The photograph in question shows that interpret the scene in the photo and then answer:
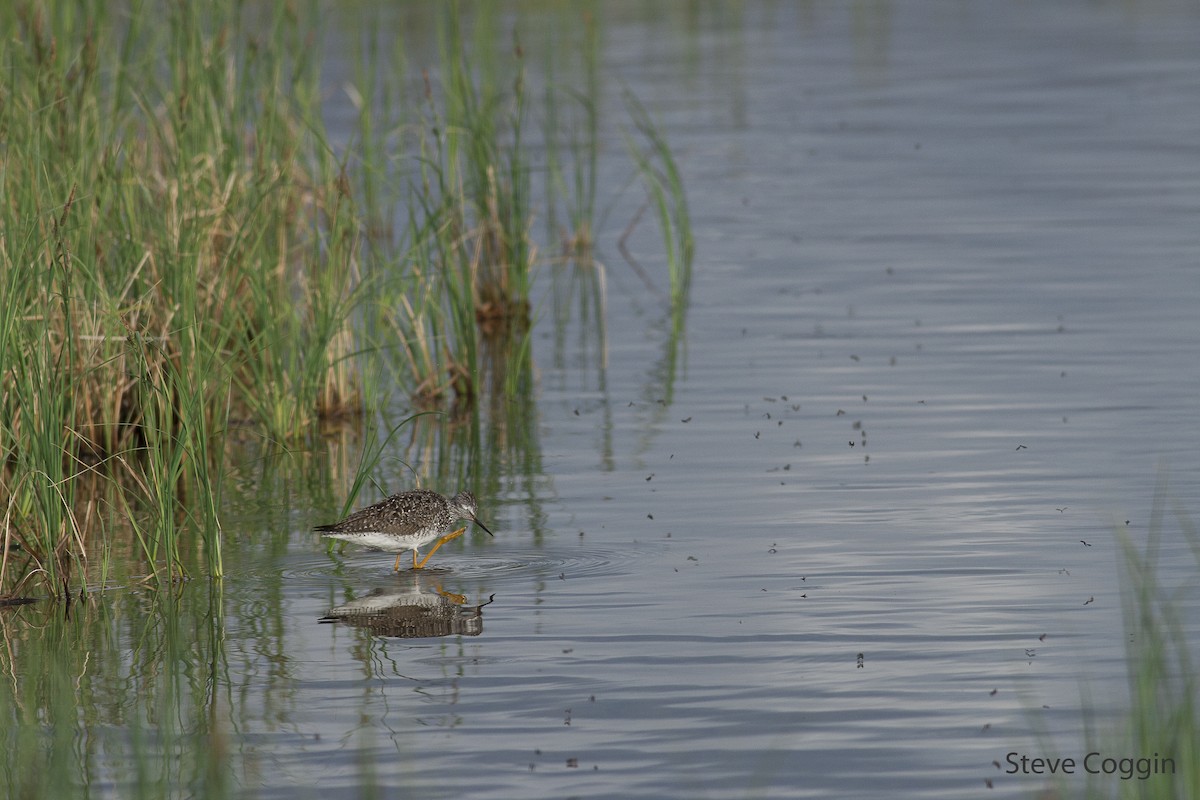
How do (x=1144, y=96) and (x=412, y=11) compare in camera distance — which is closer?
(x=1144, y=96)

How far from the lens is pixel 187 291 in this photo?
390 inches

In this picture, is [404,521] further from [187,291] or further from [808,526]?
[808,526]

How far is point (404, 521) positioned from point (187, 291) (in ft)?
5.81

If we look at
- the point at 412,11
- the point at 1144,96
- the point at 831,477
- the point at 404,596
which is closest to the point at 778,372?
the point at 831,477

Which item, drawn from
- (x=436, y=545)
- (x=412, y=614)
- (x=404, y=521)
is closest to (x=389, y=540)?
(x=404, y=521)

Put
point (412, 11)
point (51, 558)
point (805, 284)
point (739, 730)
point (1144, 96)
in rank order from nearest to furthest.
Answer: point (739, 730) < point (51, 558) < point (805, 284) < point (1144, 96) < point (412, 11)

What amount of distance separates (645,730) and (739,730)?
0.36 metres

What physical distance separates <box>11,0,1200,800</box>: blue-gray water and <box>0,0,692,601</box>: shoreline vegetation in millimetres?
713

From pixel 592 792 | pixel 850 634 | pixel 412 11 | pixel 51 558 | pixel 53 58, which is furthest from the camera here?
pixel 412 11

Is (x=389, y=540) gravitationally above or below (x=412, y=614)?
above

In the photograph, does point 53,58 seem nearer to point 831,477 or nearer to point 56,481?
point 56,481

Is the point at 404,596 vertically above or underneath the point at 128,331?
underneath

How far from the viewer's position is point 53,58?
1089 cm

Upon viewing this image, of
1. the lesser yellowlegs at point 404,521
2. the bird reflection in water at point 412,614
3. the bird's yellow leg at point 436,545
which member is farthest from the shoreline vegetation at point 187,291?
the bird's yellow leg at point 436,545
